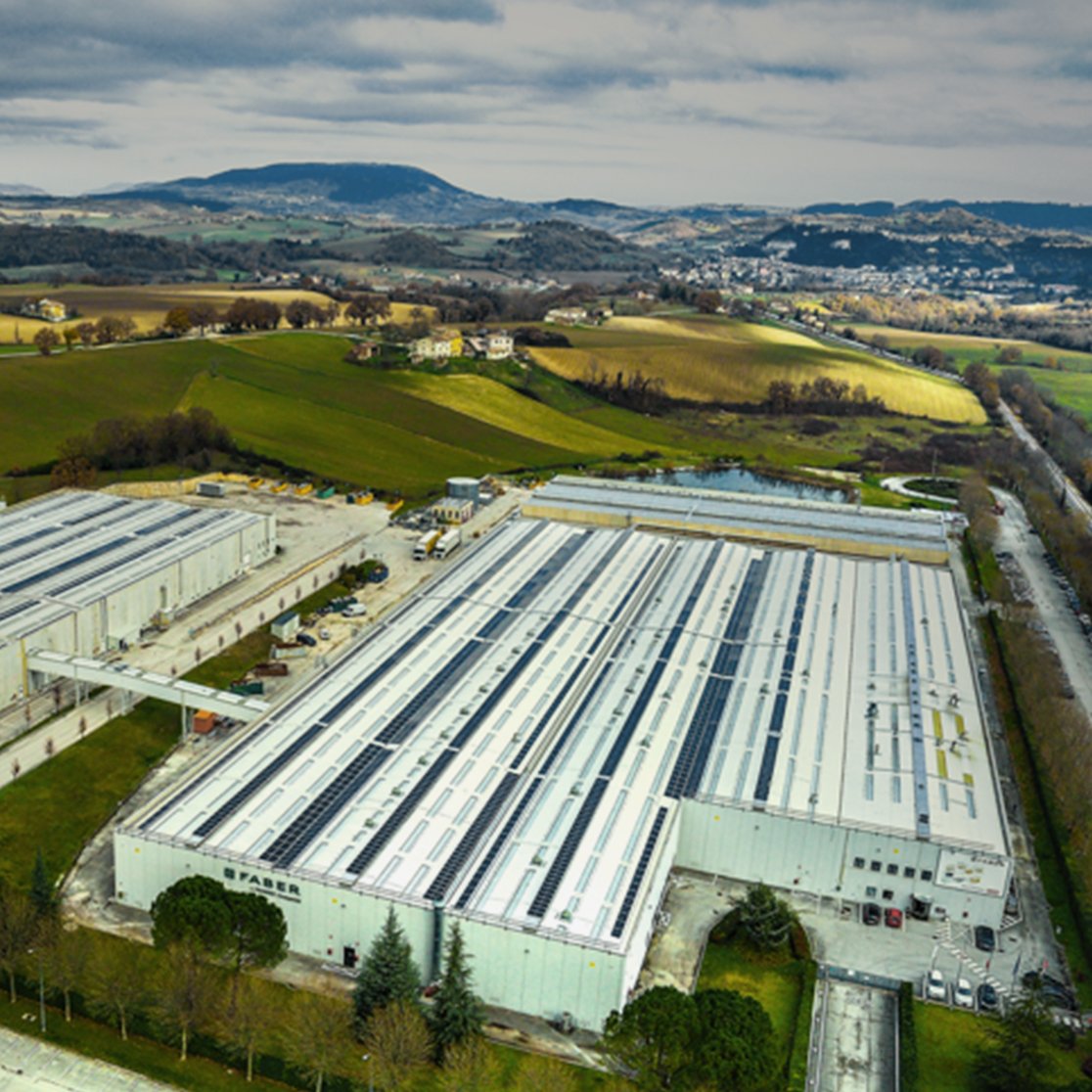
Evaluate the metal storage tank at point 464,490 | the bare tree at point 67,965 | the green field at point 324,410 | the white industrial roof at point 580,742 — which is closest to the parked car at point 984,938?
the white industrial roof at point 580,742

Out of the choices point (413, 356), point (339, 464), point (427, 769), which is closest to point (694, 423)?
point (413, 356)

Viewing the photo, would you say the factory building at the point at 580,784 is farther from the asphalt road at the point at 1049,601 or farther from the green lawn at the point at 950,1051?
the asphalt road at the point at 1049,601

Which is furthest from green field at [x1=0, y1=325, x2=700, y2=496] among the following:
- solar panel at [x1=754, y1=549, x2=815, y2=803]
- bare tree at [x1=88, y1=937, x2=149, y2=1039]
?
bare tree at [x1=88, y1=937, x2=149, y2=1039]

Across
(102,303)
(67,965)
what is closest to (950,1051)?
(67,965)

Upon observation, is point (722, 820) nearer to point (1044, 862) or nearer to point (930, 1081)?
point (930, 1081)

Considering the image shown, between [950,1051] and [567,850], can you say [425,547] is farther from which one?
[950,1051]
